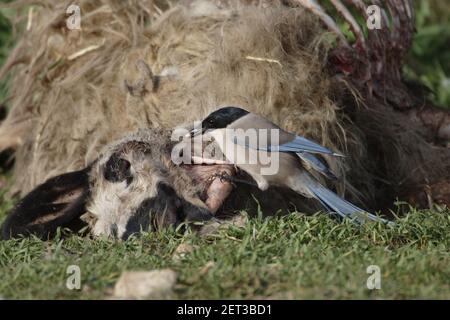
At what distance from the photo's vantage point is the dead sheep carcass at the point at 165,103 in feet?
14.3

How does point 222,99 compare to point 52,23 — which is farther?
point 52,23

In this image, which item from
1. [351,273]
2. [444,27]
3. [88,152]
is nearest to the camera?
[351,273]

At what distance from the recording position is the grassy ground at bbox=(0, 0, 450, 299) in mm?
3139

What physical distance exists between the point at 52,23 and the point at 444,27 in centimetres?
356

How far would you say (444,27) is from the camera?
7898 millimetres

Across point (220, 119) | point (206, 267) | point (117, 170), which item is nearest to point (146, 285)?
point (206, 267)

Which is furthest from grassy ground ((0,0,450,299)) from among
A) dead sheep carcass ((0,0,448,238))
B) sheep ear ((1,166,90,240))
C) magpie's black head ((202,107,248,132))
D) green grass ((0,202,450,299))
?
magpie's black head ((202,107,248,132))

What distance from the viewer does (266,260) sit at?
3.48 meters

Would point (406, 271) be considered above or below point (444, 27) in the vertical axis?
below

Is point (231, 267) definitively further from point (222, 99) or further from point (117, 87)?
point (117, 87)

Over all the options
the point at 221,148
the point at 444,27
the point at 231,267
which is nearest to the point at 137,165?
the point at 221,148

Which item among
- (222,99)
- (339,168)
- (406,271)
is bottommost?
(406,271)

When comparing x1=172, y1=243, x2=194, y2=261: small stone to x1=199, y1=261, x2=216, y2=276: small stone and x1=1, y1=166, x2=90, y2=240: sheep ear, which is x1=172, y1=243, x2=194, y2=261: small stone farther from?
x1=1, y1=166, x2=90, y2=240: sheep ear

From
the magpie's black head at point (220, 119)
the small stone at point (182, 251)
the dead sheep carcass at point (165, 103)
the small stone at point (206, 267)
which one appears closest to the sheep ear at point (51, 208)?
the dead sheep carcass at point (165, 103)
